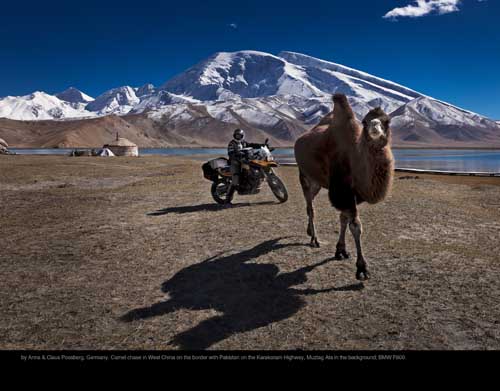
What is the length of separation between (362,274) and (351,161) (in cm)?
191

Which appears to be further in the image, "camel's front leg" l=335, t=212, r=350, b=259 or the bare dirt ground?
"camel's front leg" l=335, t=212, r=350, b=259

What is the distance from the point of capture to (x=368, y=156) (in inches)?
201

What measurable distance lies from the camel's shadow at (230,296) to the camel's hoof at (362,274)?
0.67ft

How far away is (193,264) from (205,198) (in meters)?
8.25

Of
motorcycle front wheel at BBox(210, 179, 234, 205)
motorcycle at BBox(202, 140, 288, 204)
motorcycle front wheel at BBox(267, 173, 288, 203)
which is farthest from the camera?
motorcycle front wheel at BBox(210, 179, 234, 205)

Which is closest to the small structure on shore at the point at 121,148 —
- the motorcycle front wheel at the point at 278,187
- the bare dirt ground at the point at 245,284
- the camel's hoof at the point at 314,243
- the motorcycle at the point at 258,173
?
the bare dirt ground at the point at 245,284

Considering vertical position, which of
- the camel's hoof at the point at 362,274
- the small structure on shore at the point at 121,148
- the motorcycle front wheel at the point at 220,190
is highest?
the small structure on shore at the point at 121,148

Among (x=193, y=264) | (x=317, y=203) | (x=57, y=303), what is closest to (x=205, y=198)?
(x=317, y=203)

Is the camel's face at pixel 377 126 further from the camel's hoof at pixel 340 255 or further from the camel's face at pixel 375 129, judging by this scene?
the camel's hoof at pixel 340 255

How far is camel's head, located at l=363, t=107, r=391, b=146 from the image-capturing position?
4691 mm

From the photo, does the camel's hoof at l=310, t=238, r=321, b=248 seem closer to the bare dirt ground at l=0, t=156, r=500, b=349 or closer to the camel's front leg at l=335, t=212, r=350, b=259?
the bare dirt ground at l=0, t=156, r=500, b=349

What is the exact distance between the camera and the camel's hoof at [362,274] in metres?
5.61

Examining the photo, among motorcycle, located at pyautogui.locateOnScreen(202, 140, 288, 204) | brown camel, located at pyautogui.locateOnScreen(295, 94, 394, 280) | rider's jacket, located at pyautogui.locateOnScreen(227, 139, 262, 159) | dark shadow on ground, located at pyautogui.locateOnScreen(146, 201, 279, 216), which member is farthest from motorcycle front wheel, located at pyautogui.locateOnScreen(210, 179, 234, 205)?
brown camel, located at pyautogui.locateOnScreen(295, 94, 394, 280)
